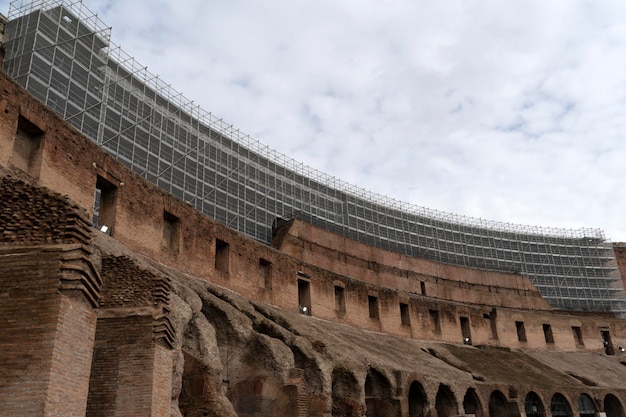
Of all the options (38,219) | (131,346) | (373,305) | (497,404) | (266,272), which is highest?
(373,305)

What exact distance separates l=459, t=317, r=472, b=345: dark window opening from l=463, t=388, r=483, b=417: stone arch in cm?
960

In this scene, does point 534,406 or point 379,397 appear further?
point 534,406

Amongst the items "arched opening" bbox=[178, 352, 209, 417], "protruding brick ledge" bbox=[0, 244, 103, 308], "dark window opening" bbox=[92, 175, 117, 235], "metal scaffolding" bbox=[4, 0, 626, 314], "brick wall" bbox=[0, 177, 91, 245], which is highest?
"metal scaffolding" bbox=[4, 0, 626, 314]

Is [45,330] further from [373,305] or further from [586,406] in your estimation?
[586,406]

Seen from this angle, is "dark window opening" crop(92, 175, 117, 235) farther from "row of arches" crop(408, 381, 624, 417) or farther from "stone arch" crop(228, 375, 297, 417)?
"row of arches" crop(408, 381, 624, 417)

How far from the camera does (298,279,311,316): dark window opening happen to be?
22.0 meters

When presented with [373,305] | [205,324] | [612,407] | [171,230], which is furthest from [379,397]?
[612,407]

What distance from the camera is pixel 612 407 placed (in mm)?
27281

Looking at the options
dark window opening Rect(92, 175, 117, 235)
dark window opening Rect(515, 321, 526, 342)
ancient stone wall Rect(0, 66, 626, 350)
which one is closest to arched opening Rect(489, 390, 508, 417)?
ancient stone wall Rect(0, 66, 626, 350)

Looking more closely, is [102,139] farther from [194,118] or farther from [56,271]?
[56,271]

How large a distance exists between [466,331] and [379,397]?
15.2 m

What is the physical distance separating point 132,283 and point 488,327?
1094 inches

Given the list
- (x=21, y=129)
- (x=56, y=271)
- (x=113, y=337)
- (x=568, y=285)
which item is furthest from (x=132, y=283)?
(x=568, y=285)

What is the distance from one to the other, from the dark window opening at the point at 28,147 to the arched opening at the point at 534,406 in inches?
817
